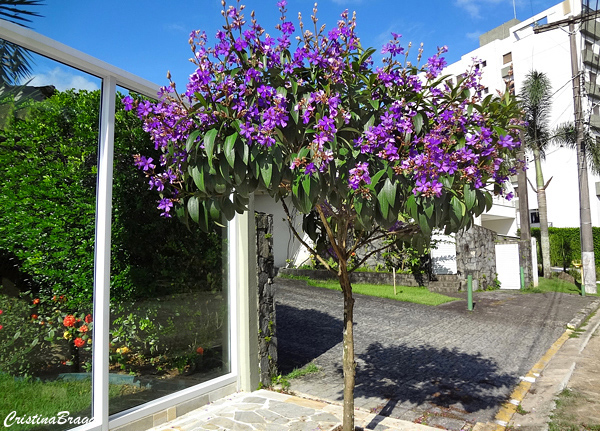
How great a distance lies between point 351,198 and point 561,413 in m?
4.17

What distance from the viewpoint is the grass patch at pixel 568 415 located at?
4613mm

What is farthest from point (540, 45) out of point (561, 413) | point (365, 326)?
point (561, 413)

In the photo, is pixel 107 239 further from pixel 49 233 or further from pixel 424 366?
pixel 424 366

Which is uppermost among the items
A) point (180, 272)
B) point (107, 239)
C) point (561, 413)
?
point (107, 239)

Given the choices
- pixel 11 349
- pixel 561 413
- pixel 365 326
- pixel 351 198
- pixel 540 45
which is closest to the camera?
pixel 351 198

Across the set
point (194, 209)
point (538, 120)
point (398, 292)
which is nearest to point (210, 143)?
point (194, 209)

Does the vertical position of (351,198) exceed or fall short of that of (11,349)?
it exceeds it

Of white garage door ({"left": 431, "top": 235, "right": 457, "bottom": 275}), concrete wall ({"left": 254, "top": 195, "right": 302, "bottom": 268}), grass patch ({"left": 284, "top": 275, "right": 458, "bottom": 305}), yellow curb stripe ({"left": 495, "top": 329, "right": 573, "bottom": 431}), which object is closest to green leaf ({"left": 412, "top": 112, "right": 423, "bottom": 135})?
yellow curb stripe ({"left": 495, "top": 329, "right": 573, "bottom": 431})

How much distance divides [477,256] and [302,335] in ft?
31.7

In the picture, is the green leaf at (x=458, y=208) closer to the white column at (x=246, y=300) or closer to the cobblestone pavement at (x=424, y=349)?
the cobblestone pavement at (x=424, y=349)

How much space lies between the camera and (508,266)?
17047 millimetres

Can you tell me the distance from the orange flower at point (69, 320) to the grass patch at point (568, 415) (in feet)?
16.2

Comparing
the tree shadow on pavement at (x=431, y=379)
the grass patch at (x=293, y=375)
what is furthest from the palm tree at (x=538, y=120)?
the grass patch at (x=293, y=375)

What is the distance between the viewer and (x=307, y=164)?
8.68ft
